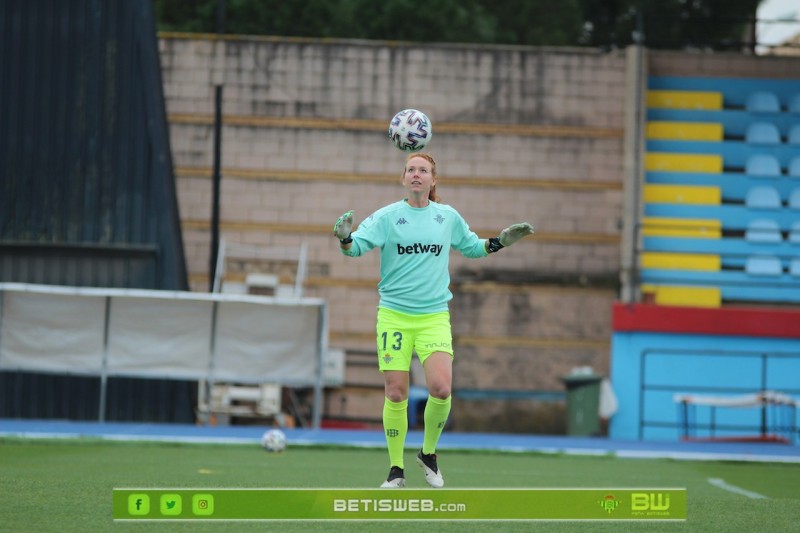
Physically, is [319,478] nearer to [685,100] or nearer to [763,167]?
[763,167]

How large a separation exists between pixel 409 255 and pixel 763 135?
18.4 meters

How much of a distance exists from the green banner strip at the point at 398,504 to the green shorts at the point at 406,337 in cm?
159

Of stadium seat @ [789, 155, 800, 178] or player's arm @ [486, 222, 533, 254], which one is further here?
stadium seat @ [789, 155, 800, 178]

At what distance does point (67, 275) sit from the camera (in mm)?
21578

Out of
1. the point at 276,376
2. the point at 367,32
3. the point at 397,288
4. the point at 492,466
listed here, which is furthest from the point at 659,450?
the point at 367,32

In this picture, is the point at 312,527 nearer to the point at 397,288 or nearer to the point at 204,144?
the point at 397,288

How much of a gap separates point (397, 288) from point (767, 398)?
525 inches

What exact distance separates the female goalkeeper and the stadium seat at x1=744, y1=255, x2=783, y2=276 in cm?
1677

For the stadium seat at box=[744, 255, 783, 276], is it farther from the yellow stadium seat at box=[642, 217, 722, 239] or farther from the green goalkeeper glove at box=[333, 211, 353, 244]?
the green goalkeeper glove at box=[333, 211, 353, 244]

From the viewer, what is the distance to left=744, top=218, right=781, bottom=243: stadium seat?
2459 centimetres

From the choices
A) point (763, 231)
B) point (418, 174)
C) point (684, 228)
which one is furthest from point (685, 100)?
point (418, 174)

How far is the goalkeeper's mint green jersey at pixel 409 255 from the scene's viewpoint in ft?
27.6

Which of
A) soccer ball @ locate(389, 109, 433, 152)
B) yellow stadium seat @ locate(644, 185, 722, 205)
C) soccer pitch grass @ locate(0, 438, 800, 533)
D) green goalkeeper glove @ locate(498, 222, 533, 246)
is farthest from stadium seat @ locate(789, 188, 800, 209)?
soccer ball @ locate(389, 109, 433, 152)

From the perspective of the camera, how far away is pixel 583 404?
72.3 feet
